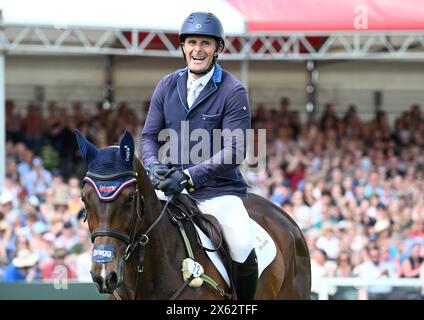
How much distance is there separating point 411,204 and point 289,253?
7.80m

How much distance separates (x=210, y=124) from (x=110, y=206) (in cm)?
115

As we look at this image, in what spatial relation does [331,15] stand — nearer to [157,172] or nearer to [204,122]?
[204,122]

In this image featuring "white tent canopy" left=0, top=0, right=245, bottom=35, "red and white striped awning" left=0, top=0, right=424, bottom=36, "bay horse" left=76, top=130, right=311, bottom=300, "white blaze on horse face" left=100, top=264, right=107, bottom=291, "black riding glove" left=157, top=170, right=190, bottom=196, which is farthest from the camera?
"red and white striped awning" left=0, top=0, right=424, bottom=36

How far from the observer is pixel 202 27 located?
590cm

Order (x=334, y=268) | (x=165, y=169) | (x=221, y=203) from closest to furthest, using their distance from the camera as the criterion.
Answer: (x=165, y=169) → (x=221, y=203) → (x=334, y=268)

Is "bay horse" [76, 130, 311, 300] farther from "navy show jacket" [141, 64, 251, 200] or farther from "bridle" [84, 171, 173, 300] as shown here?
"navy show jacket" [141, 64, 251, 200]

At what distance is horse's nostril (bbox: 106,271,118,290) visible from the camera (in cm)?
490

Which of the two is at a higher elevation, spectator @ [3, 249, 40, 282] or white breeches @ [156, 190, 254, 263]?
white breeches @ [156, 190, 254, 263]

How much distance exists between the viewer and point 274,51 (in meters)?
15.6

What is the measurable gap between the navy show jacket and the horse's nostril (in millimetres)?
1064

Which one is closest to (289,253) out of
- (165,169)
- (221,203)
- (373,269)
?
(221,203)

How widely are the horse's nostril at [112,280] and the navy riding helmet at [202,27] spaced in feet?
5.88

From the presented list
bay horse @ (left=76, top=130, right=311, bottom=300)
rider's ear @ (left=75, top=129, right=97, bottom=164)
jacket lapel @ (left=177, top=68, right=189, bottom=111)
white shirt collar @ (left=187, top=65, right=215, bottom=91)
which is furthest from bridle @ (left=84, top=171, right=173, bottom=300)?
white shirt collar @ (left=187, top=65, right=215, bottom=91)

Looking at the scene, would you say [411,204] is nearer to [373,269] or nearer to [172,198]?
[373,269]
